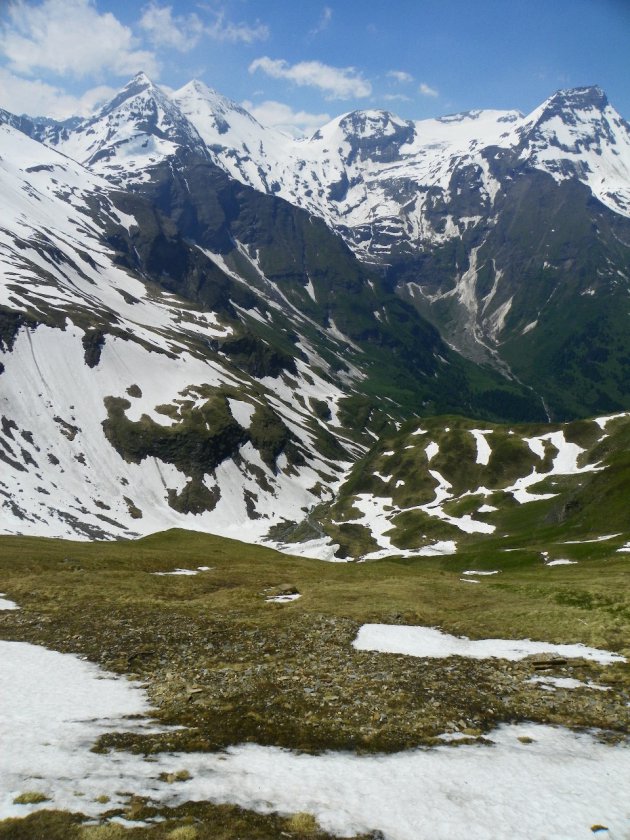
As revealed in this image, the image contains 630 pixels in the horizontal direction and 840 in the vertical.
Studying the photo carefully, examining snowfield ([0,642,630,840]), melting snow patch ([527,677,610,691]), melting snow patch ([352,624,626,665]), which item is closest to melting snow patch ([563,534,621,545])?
melting snow patch ([352,624,626,665])

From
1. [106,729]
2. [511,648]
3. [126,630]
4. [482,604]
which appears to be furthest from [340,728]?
[482,604]

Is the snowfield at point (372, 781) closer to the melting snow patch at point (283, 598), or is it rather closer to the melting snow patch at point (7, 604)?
the melting snow patch at point (7, 604)

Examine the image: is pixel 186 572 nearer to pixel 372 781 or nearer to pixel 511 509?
pixel 372 781

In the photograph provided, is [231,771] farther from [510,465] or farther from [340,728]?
[510,465]

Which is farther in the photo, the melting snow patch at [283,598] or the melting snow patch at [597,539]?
the melting snow patch at [597,539]

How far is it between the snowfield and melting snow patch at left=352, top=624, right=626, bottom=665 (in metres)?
9.99

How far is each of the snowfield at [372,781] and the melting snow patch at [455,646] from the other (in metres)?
9.99

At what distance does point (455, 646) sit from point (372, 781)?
57.6 feet

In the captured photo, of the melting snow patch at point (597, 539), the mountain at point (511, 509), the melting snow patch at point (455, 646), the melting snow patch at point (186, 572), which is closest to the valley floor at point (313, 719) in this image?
the melting snow patch at point (455, 646)

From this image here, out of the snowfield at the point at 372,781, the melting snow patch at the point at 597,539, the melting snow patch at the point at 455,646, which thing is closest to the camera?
the snowfield at the point at 372,781

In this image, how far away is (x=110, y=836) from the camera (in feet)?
43.6

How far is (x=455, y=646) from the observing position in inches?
1296

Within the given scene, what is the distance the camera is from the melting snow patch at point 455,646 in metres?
30.4

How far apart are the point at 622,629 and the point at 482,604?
1220 centimetres
